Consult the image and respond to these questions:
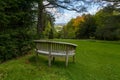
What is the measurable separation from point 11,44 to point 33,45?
166cm

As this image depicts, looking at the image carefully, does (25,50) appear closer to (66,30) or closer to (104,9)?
(104,9)

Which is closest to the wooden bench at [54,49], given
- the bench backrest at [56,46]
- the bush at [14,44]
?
the bench backrest at [56,46]

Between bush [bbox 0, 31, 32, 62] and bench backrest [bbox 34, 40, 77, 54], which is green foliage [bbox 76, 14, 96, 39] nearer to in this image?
bush [bbox 0, 31, 32, 62]

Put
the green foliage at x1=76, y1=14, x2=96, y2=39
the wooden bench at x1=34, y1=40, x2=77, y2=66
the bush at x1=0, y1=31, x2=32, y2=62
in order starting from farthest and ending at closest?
the green foliage at x1=76, y1=14, x2=96, y2=39 → the wooden bench at x1=34, y1=40, x2=77, y2=66 → the bush at x1=0, y1=31, x2=32, y2=62

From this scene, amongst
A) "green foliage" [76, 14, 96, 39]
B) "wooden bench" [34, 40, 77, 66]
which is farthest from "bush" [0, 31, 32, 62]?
"green foliage" [76, 14, 96, 39]

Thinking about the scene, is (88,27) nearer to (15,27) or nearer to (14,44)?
(15,27)

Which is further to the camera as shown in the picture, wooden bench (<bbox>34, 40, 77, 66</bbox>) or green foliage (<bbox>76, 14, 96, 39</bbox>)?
green foliage (<bbox>76, 14, 96, 39</bbox>)

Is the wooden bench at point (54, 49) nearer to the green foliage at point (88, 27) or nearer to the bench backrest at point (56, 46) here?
the bench backrest at point (56, 46)

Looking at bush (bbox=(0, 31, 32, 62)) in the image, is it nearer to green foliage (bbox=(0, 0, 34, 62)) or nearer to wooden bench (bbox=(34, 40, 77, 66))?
green foliage (bbox=(0, 0, 34, 62))

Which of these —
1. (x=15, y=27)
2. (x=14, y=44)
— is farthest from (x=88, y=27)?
(x=14, y=44)

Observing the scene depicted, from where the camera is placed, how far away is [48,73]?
26.1ft

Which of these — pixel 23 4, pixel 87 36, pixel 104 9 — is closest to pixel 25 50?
pixel 23 4

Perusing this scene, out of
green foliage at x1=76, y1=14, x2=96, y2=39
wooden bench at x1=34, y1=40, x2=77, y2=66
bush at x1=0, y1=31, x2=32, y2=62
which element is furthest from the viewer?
green foliage at x1=76, y1=14, x2=96, y2=39

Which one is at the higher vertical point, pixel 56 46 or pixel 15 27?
pixel 15 27
